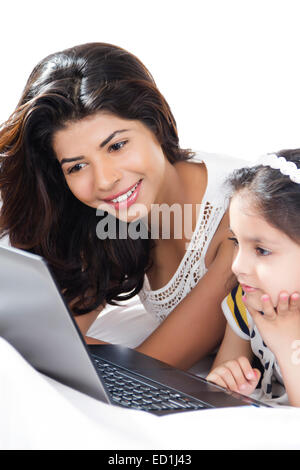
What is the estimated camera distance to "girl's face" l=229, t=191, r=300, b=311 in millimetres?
1343

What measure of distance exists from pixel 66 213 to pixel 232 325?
22.8 inches

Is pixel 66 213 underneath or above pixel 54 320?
underneath

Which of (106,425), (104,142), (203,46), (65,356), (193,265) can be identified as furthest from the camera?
(203,46)

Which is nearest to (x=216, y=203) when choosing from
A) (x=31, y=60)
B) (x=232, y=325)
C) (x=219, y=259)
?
(x=219, y=259)

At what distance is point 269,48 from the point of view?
276 cm

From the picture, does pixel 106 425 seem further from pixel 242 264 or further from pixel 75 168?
pixel 75 168

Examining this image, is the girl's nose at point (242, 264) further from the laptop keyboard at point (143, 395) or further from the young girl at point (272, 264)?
the laptop keyboard at point (143, 395)

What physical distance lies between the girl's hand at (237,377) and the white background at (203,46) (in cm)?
155

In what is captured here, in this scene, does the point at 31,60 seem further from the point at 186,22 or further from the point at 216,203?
the point at 216,203

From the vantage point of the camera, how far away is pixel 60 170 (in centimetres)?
176

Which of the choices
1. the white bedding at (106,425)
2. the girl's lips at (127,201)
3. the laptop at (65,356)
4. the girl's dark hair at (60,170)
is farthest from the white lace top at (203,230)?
the white bedding at (106,425)

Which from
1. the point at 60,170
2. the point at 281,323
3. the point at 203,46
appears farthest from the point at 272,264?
the point at 203,46

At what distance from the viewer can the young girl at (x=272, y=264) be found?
1.34 meters

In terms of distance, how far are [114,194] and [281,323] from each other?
527mm
